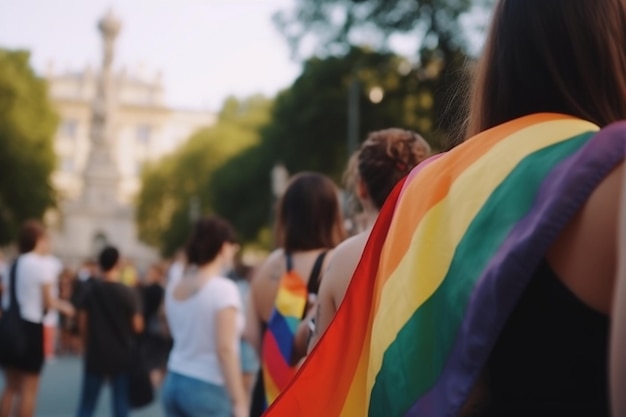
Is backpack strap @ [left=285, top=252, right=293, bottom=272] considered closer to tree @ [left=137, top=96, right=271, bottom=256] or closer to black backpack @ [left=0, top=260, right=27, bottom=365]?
black backpack @ [left=0, top=260, right=27, bottom=365]

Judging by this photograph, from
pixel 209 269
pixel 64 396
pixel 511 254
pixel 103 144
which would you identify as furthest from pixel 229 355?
pixel 103 144

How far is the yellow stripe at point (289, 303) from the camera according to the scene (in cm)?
509

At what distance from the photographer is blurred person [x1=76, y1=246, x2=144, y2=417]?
34.5ft

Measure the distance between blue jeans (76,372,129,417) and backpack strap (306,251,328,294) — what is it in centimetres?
560

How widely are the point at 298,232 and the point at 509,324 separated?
3534mm

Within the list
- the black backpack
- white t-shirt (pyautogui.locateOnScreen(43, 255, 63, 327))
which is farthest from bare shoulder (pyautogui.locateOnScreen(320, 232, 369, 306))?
white t-shirt (pyautogui.locateOnScreen(43, 255, 63, 327))

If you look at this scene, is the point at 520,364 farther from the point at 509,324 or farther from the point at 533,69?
the point at 533,69

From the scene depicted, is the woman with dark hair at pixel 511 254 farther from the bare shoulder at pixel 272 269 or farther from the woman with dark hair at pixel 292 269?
the bare shoulder at pixel 272 269

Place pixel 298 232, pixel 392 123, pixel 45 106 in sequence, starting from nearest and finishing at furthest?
pixel 298 232 → pixel 392 123 → pixel 45 106

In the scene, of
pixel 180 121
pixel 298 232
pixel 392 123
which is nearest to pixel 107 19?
pixel 392 123

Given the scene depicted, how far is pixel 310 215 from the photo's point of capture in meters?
5.42

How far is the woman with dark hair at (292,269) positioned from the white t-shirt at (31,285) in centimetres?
508

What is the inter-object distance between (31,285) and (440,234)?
882 cm

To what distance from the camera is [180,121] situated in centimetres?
14612
